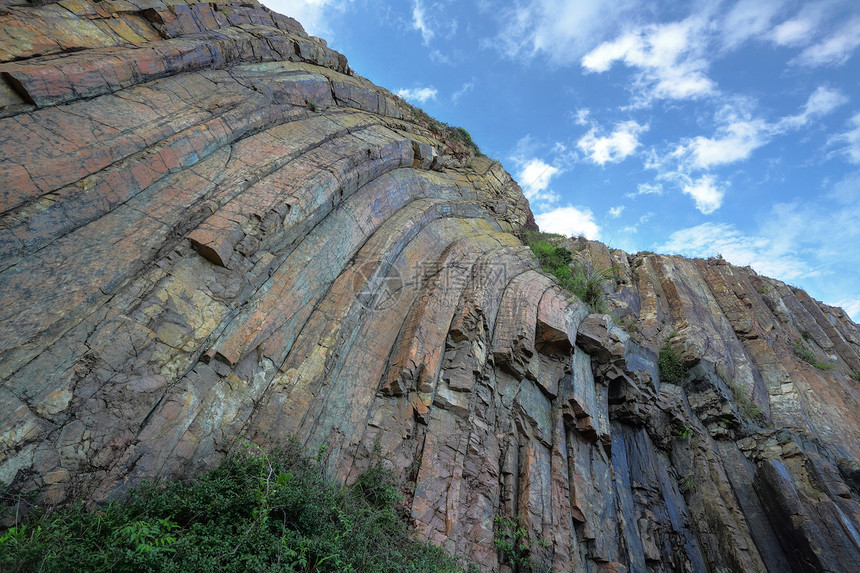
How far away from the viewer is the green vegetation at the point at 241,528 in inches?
168

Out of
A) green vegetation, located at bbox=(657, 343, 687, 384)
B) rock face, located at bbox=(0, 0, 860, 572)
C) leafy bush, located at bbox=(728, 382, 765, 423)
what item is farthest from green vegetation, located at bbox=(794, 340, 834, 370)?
green vegetation, located at bbox=(657, 343, 687, 384)

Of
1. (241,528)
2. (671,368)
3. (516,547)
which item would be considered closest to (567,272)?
(671,368)

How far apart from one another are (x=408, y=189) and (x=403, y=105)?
18.1ft

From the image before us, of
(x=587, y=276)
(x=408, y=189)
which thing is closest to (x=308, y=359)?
(x=408, y=189)

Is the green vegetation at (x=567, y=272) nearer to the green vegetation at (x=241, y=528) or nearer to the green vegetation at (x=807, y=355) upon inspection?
the green vegetation at (x=807, y=355)

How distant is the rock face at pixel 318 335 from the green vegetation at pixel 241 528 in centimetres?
46

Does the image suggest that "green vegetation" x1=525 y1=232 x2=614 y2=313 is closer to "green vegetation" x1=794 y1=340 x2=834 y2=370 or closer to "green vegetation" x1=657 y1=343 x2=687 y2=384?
"green vegetation" x1=657 y1=343 x2=687 y2=384

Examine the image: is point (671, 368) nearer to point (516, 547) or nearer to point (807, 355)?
point (807, 355)

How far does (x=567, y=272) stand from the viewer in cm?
1652

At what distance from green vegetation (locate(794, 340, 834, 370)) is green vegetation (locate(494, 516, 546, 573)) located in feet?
54.8

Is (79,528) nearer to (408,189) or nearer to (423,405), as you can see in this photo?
(423,405)

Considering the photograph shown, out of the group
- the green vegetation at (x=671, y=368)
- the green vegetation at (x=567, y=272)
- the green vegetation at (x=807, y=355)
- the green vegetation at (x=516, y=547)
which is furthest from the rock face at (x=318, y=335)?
the green vegetation at (x=807, y=355)

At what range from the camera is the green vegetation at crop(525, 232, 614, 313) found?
52.4 ft

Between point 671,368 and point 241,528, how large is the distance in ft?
49.0
